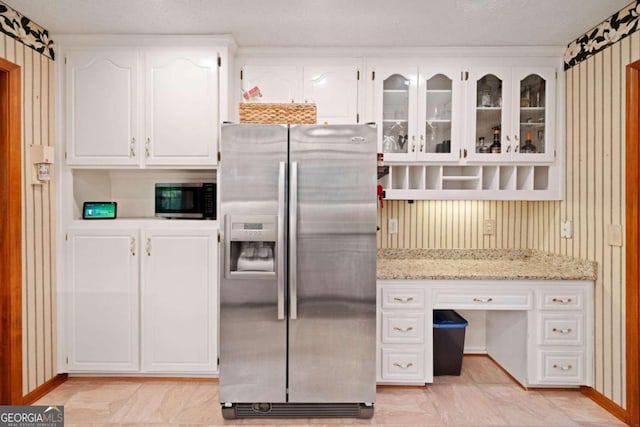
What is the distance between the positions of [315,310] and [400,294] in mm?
639

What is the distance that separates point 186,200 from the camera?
9.55 feet

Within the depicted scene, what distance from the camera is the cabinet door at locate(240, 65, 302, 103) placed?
2.88 m

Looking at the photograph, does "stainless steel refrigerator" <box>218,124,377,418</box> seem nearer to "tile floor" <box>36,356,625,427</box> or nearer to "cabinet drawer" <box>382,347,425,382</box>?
"tile floor" <box>36,356,625,427</box>

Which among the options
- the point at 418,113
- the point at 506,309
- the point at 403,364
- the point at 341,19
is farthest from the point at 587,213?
the point at 341,19

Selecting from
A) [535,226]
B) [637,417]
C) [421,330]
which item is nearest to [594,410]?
[637,417]

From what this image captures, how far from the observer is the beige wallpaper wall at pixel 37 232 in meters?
2.47

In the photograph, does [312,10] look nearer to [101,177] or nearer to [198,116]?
[198,116]

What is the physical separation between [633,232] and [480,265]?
38.0 inches

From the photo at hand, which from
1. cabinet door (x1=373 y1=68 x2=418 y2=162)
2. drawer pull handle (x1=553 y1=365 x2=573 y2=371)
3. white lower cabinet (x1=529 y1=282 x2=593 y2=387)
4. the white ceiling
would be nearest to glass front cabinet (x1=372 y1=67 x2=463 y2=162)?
cabinet door (x1=373 y1=68 x2=418 y2=162)

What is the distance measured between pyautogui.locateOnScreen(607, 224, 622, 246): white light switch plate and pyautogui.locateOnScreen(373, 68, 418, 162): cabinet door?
4.15 feet

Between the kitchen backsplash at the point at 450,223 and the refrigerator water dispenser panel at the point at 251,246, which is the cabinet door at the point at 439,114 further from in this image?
the refrigerator water dispenser panel at the point at 251,246

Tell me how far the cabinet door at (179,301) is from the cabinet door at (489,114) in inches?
76.7

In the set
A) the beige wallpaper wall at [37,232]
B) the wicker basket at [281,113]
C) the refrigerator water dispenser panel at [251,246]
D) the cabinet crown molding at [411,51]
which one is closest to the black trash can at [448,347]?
the refrigerator water dispenser panel at [251,246]
